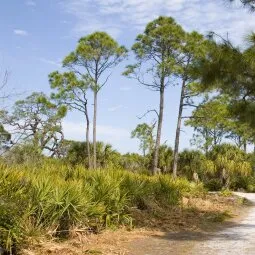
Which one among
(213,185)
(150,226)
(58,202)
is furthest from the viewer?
(213,185)

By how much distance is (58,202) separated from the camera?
27.4 feet

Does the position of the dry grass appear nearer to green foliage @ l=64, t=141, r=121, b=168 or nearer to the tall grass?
the tall grass

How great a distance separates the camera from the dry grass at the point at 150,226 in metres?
7.75

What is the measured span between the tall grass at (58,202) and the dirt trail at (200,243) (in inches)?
46.3

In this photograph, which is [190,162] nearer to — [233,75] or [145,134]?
[145,134]

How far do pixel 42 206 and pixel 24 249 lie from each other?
1.05 meters

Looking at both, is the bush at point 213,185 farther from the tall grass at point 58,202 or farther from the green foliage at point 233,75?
the green foliage at point 233,75

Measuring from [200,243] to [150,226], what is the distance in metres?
2.30

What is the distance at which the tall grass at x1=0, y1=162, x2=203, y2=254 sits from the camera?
723 centimetres

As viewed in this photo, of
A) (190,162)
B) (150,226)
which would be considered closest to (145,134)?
(190,162)

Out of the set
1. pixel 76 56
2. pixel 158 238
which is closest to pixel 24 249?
pixel 158 238

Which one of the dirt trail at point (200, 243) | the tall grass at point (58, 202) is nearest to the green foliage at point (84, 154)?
the tall grass at point (58, 202)

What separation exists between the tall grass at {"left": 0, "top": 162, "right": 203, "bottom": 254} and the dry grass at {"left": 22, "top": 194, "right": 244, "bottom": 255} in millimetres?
278

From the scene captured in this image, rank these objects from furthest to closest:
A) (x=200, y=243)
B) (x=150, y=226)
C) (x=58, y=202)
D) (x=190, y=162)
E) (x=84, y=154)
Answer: (x=84, y=154) → (x=190, y=162) → (x=150, y=226) → (x=200, y=243) → (x=58, y=202)
